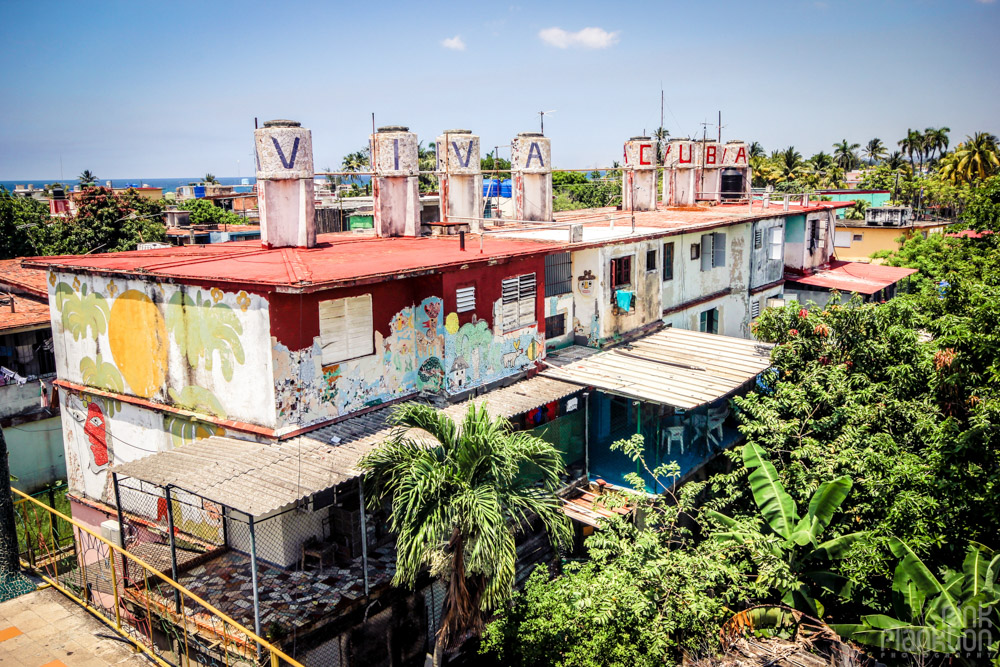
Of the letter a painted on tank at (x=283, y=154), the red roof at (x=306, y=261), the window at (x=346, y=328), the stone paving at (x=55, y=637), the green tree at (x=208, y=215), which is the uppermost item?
the letter a painted on tank at (x=283, y=154)

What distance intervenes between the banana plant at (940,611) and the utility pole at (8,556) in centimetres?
1375

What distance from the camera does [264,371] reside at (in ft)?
43.7

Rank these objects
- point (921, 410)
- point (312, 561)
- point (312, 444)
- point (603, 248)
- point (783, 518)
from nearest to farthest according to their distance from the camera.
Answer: point (312, 444), point (312, 561), point (783, 518), point (921, 410), point (603, 248)

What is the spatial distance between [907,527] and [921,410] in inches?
132

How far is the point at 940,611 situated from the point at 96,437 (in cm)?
1748

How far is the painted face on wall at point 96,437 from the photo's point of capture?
655 inches

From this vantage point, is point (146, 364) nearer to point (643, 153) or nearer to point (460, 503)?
point (460, 503)

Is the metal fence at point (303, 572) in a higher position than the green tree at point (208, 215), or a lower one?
lower

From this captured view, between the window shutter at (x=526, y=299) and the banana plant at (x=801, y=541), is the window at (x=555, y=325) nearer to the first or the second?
the window shutter at (x=526, y=299)

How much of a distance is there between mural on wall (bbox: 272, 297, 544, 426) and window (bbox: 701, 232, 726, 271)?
31.4ft

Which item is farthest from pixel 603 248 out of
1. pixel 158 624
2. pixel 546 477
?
pixel 158 624

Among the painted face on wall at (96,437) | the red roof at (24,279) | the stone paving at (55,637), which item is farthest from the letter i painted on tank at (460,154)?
the stone paving at (55,637)

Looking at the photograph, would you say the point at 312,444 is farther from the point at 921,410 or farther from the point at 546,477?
the point at 921,410

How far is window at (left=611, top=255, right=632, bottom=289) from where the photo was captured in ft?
67.5
